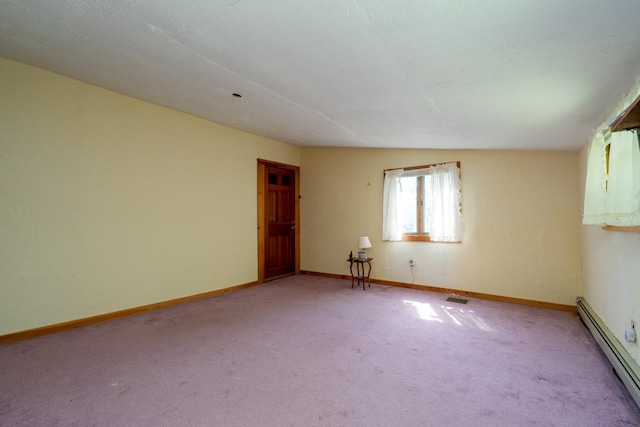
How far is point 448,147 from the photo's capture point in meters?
4.37

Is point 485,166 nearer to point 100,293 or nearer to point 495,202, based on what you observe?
point 495,202

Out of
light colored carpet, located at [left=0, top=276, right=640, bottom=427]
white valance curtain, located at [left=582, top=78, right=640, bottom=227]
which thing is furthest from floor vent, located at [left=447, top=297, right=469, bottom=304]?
white valance curtain, located at [left=582, top=78, right=640, bottom=227]

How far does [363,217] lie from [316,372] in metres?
3.53

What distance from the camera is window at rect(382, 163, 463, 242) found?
4.47 meters

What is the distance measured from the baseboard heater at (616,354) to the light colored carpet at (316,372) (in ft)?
0.25

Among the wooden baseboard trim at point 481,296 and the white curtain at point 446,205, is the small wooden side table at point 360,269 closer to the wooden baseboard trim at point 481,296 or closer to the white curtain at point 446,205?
the wooden baseboard trim at point 481,296

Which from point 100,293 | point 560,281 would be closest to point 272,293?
point 100,293

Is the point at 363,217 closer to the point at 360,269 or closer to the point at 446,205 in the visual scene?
the point at 360,269

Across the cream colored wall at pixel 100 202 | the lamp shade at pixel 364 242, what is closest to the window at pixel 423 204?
the lamp shade at pixel 364 242

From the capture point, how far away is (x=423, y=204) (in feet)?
16.0

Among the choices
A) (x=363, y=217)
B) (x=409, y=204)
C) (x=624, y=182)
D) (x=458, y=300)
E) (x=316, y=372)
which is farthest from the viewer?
(x=363, y=217)

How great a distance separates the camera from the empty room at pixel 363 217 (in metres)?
1.76

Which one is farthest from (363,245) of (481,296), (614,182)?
(614,182)

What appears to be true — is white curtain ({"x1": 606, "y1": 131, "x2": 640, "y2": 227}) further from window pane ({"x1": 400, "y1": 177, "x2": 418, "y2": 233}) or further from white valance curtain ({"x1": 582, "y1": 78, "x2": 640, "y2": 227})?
window pane ({"x1": 400, "y1": 177, "x2": 418, "y2": 233})
